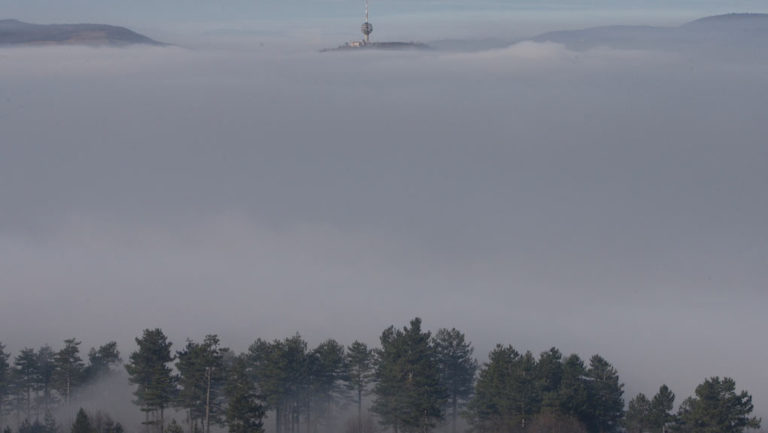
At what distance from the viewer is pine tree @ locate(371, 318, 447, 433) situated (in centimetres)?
2258

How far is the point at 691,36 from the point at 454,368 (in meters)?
77.2

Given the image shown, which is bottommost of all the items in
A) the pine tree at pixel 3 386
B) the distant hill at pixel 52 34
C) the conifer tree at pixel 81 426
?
the conifer tree at pixel 81 426

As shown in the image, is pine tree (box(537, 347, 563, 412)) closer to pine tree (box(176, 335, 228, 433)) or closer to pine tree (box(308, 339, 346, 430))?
pine tree (box(308, 339, 346, 430))

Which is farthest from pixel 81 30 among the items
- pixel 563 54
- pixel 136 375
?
pixel 136 375

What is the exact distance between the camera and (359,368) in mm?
25438

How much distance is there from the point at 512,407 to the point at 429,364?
2.56 meters

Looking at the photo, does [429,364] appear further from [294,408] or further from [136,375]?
[136,375]

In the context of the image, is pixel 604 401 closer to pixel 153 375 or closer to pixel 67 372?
pixel 153 375

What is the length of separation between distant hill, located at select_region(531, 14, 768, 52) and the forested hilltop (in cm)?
7267

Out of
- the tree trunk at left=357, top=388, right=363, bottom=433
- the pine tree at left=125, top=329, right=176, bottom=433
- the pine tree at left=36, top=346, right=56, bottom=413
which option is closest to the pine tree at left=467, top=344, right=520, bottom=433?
the tree trunk at left=357, top=388, right=363, bottom=433

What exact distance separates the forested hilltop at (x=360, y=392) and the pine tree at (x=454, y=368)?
0.11 ft

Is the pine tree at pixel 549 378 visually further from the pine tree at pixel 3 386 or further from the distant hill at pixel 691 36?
the distant hill at pixel 691 36

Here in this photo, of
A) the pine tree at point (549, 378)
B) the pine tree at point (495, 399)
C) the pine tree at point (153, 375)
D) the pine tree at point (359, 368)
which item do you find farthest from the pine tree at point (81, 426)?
the pine tree at point (549, 378)

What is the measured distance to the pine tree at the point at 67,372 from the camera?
2573 cm
